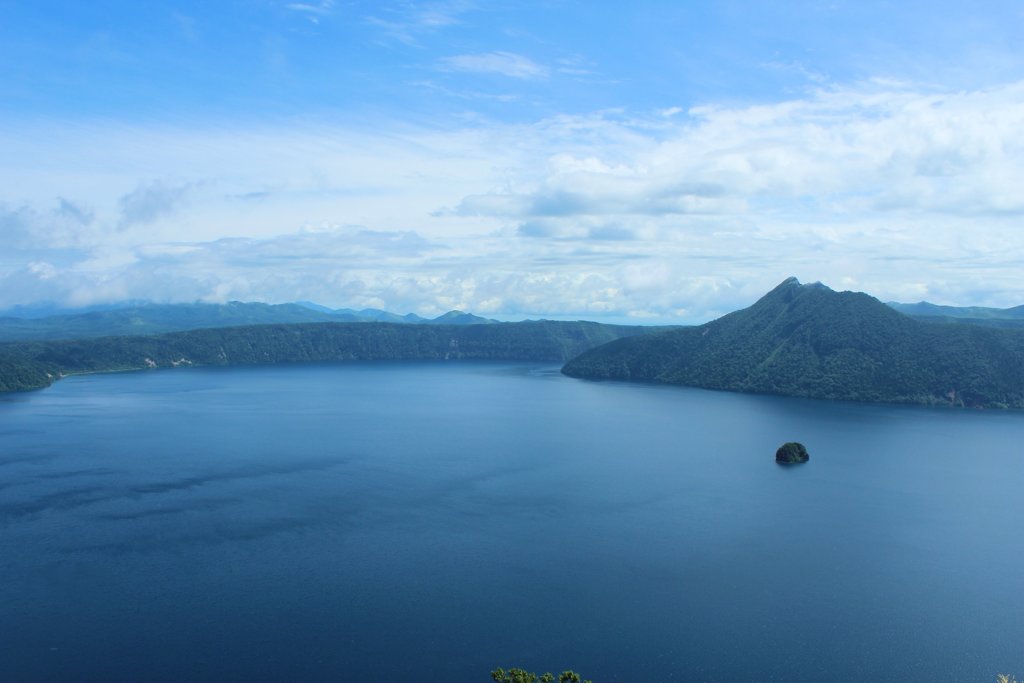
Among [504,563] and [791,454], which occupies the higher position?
[791,454]

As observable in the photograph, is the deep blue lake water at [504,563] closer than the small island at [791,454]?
Yes

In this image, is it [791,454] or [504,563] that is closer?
[504,563]

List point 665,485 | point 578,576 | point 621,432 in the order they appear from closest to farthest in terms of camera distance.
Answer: point 578,576 < point 665,485 < point 621,432

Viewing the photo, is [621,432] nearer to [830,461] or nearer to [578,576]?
[830,461]

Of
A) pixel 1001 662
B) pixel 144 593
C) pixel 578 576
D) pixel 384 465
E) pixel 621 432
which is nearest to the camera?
pixel 1001 662

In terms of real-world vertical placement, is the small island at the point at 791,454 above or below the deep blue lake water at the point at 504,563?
above

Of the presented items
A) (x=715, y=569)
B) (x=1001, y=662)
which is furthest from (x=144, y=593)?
(x=1001, y=662)
